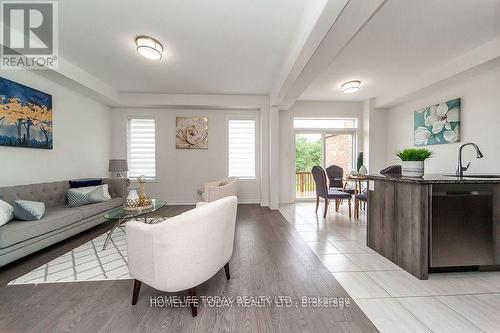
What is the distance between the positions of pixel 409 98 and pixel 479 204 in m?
3.46

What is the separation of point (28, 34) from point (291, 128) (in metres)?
5.06

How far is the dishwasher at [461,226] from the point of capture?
2016mm

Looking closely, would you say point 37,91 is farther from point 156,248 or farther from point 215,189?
point 156,248

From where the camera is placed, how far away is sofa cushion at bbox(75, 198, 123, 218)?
3.07 metres

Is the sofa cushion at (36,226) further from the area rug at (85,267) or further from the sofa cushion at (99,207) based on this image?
the area rug at (85,267)

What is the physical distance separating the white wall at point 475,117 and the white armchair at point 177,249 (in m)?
4.33

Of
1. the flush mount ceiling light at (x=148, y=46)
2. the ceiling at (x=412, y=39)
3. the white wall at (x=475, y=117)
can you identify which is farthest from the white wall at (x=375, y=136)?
the flush mount ceiling light at (x=148, y=46)

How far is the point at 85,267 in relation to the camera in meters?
2.24

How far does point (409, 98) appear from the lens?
4621 mm

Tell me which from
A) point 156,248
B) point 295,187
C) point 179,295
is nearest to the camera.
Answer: point 156,248

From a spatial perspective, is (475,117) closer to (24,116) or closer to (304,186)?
(304,186)

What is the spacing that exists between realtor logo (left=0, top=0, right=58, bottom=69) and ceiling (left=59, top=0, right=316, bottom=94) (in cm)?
12

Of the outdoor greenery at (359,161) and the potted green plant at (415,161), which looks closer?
the potted green plant at (415,161)

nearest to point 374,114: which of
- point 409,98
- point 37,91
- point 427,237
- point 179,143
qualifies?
point 409,98
